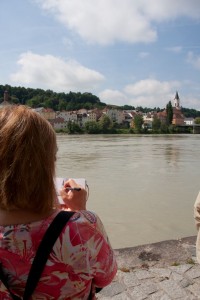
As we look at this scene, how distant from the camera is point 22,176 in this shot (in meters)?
1.01

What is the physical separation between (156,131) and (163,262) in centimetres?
8969

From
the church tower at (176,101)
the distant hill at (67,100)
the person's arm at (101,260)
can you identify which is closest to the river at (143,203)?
the person's arm at (101,260)

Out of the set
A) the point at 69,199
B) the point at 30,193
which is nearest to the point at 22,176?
the point at 30,193

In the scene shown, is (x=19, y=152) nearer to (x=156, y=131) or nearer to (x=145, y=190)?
(x=145, y=190)

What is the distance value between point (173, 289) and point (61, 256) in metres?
1.92

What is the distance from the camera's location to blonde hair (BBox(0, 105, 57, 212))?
1015 mm

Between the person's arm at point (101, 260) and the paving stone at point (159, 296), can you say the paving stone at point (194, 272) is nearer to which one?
the paving stone at point (159, 296)

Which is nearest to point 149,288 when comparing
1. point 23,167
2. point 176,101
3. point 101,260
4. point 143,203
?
point 101,260

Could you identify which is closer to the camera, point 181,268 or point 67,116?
point 181,268

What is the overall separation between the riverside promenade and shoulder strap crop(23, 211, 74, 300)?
1686mm

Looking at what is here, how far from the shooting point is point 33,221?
3.35 ft

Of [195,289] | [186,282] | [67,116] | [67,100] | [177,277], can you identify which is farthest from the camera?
[67,100]

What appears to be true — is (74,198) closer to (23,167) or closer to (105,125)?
(23,167)

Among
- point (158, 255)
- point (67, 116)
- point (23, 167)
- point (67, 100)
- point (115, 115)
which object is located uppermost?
point (67, 100)
